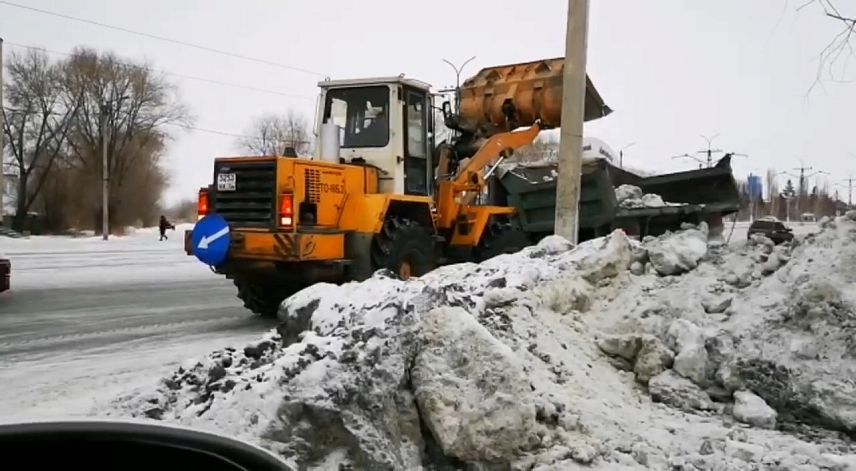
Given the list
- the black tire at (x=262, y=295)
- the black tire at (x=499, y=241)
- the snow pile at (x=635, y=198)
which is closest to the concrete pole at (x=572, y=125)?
the black tire at (x=499, y=241)

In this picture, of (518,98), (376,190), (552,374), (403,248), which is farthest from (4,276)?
(552,374)

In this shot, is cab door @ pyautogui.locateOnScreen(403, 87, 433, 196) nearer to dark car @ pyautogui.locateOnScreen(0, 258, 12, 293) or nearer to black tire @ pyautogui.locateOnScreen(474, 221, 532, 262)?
black tire @ pyautogui.locateOnScreen(474, 221, 532, 262)

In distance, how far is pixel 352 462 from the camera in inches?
159

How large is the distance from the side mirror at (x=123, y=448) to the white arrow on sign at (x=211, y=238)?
7225 millimetres

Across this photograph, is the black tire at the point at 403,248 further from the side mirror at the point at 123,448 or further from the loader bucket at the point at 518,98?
the side mirror at the point at 123,448

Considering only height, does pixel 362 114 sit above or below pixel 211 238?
above

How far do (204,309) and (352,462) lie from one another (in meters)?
7.79

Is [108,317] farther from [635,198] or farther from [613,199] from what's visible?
[635,198]

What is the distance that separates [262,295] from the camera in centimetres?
1025

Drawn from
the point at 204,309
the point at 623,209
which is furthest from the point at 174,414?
the point at 623,209

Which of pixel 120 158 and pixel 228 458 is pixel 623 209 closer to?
pixel 228 458

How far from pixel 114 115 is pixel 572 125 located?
52.6 m

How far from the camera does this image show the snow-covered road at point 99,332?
636cm

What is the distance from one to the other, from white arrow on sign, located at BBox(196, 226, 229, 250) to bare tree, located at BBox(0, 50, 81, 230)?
48.5m
